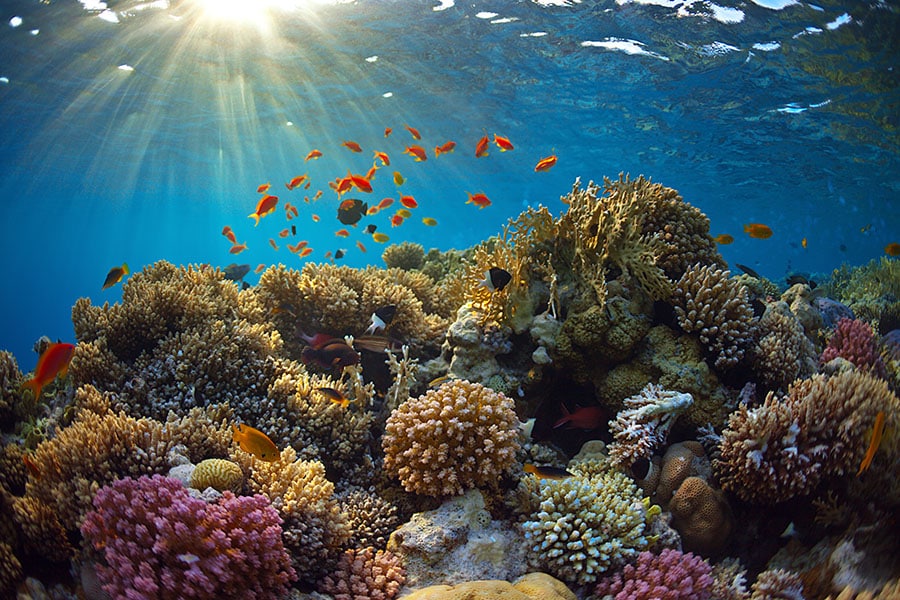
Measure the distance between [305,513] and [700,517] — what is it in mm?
3515

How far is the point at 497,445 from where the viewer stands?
416 cm

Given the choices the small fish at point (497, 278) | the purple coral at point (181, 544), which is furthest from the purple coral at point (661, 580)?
the small fish at point (497, 278)

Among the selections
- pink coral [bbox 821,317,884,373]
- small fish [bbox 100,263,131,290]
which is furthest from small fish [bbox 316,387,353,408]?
pink coral [bbox 821,317,884,373]

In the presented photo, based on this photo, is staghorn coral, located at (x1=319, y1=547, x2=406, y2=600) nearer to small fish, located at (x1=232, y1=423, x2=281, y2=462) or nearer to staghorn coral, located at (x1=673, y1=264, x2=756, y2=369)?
small fish, located at (x1=232, y1=423, x2=281, y2=462)

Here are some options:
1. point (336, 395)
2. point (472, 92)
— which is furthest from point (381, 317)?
point (472, 92)

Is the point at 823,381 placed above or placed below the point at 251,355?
below

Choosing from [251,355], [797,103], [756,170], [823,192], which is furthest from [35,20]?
[823,192]

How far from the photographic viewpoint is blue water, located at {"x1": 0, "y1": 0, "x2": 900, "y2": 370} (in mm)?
15562

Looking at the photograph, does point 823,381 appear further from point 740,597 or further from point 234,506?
point 234,506

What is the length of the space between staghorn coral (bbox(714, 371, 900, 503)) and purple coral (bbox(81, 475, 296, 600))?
3.98 m

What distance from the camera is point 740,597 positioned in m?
3.55

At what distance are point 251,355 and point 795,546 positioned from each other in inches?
232

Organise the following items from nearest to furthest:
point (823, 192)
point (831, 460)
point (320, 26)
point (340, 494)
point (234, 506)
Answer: point (234, 506), point (831, 460), point (340, 494), point (320, 26), point (823, 192)

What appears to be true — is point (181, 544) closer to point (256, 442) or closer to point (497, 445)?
point (256, 442)
